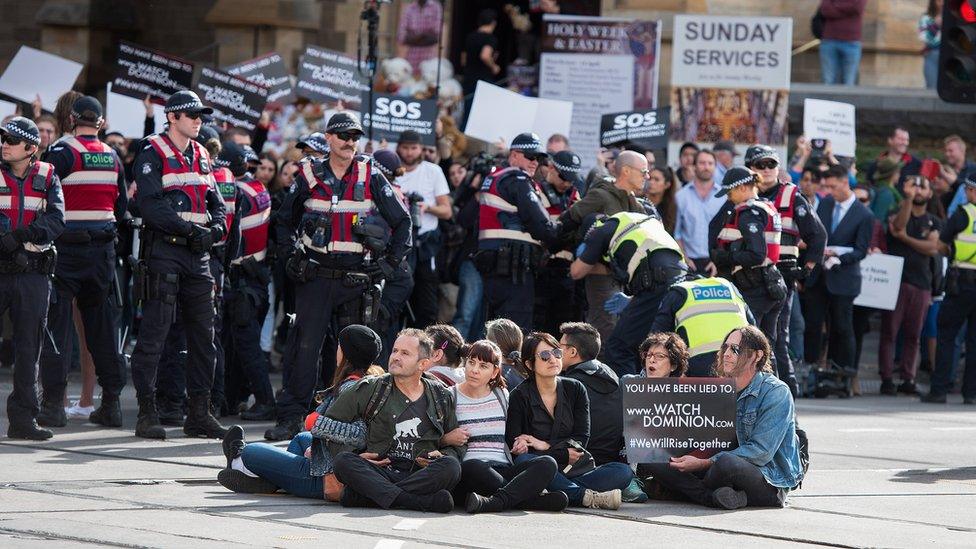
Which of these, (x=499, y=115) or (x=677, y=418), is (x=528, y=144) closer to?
(x=499, y=115)

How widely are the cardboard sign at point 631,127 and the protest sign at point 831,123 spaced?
1671 mm

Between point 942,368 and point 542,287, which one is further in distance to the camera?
point 942,368

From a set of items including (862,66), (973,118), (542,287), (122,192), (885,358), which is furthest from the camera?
(862,66)

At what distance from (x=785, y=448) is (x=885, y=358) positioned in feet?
24.3

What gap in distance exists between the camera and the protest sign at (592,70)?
1855 centimetres

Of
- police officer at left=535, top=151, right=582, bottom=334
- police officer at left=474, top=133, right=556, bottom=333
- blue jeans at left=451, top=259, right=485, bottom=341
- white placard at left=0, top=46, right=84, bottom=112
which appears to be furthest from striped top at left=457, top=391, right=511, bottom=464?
white placard at left=0, top=46, right=84, bottom=112

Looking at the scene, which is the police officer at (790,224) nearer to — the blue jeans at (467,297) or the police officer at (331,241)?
the blue jeans at (467,297)

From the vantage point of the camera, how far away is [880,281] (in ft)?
56.2

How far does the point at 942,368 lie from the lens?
16.2 meters

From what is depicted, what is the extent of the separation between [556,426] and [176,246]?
3065 mm

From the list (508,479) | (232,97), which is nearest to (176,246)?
(508,479)

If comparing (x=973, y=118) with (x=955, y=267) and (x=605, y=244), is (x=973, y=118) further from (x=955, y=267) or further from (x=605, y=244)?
(x=605, y=244)

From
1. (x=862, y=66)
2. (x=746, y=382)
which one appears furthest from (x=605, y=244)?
(x=862, y=66)

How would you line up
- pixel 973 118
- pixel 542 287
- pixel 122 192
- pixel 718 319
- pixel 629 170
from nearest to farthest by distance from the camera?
pixel 718 319
pixel 122 192
pixel 629 170
pixel 542 287
pixel 973 118
